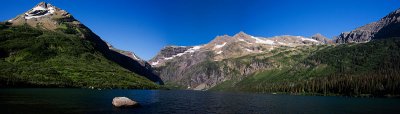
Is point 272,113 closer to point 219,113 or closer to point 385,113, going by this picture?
point 219,113

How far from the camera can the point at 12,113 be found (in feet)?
175

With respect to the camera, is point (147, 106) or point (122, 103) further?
point (147, 106)

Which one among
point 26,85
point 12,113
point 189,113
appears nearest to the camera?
point 12,113

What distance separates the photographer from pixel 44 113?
186 ft

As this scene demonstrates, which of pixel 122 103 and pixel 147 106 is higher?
pixel 122 103

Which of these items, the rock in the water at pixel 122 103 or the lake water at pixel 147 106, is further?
the rock in the water at pixel 122 103

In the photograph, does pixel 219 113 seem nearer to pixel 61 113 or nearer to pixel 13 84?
pixel 61 113

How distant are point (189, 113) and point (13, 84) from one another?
6216 inches

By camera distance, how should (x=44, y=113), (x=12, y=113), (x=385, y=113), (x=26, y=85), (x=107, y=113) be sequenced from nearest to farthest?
(x=12, y=113)
(x=44, y=113)
(x=107, y=113)
(x=385, y=113)
(x=26, y=85)

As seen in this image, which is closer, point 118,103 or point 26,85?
point 118,103

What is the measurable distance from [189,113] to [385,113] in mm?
58245

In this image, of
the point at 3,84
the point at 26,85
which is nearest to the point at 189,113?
the point at 3,84

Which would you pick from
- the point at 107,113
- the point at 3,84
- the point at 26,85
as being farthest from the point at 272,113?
the point at 26,85

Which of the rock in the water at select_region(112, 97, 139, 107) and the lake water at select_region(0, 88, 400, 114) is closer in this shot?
the lake water at select_region(0, 88, 400, 114)
